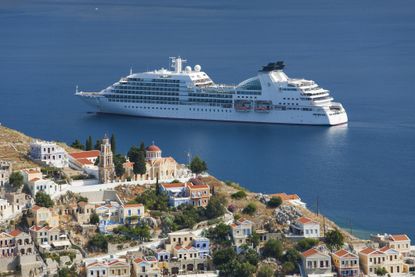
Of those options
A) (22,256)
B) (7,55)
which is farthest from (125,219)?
(7,55)

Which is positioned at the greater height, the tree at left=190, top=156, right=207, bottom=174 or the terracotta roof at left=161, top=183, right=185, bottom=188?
the tree at left=190, top=156, right=207, bottom=174

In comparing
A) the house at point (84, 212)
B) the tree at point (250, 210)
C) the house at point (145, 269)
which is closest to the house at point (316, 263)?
the tree at point (250, 210)

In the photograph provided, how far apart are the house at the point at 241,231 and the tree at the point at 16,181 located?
1259cm

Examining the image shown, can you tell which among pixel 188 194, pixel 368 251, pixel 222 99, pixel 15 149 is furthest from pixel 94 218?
pixel 222 99

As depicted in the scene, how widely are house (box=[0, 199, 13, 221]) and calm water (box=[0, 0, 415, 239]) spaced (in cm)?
2097

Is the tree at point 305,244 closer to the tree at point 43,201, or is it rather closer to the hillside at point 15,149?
the tree at point 43,201

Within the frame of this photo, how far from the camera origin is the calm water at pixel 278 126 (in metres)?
93.6

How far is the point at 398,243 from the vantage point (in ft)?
243

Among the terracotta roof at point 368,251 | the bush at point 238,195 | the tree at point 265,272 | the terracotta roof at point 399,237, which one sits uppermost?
the bush at point 238,195

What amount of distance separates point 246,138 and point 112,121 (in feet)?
50.1

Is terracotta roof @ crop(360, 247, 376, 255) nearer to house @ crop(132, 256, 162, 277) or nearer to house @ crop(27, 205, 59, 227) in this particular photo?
house @ crop(132, 256, 162, 277)

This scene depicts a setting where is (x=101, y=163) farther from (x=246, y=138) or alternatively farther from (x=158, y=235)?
(x=246, y=138)

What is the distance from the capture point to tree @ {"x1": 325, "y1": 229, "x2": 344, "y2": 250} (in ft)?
241

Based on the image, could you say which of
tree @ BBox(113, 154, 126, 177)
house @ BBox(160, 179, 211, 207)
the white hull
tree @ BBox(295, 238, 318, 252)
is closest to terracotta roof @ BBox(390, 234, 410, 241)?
tree @ BBox(295, 238, 318, 252)
